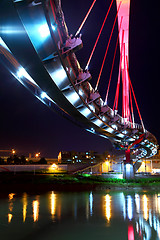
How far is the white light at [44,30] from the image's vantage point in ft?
27.1

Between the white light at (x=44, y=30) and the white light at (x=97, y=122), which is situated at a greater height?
the white light at (x=44, y=30)

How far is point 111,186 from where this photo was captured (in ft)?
83.4

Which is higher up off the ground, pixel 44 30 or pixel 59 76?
pixel 44 30

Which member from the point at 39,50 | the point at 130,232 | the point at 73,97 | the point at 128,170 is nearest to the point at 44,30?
the point at 39,50

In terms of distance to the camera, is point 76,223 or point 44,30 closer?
point 44,30

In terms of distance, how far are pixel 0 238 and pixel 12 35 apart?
6.65m

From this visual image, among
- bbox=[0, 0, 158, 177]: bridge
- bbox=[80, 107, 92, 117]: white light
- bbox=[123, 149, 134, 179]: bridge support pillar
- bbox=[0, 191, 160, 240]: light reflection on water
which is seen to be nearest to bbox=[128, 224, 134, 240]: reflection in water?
bbox=[0, 191, 160, 240]: light reflection on water

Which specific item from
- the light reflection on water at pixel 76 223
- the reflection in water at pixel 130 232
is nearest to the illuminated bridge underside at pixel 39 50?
the light reflection on water at pixel 76 223

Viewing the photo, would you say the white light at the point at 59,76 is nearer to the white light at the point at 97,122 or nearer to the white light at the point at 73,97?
the white light at the point at 73,97

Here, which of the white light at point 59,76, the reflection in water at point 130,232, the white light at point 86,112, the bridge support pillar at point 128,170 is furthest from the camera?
the bridge support pillar at point 128,170

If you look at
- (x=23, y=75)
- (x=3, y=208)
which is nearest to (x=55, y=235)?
(x=3, y=208)

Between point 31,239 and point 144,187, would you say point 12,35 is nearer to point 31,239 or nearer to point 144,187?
point 31,239

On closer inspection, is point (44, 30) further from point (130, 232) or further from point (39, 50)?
point (130, 232)

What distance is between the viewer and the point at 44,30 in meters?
8.45
